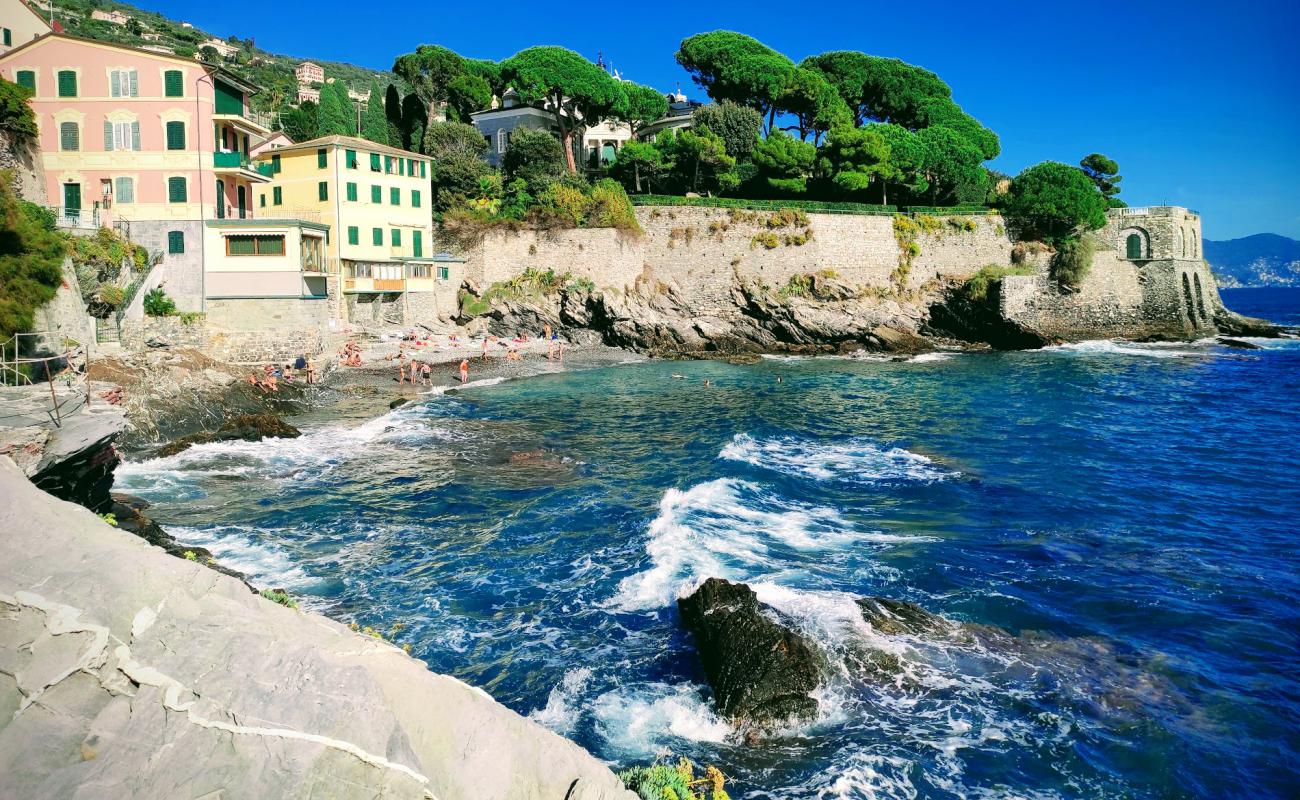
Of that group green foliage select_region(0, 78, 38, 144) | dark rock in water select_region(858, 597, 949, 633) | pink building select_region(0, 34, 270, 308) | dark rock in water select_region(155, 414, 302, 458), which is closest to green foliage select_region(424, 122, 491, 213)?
pink building select_region(0, 34, 270, 308)

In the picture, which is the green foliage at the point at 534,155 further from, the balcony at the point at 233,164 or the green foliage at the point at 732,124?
the balcony at the point at 233,164

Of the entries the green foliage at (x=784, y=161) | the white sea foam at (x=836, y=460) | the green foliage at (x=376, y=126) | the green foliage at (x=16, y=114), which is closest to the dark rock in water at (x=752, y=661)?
the white sea foam at (x=836, y=460)

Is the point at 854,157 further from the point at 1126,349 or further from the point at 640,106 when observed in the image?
the point at 1126,349

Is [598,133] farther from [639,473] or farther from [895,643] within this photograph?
[895,643]

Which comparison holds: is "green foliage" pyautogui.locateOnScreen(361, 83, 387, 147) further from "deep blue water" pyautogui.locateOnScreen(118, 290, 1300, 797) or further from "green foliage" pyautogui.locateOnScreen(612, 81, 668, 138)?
"deep blue water" pyautogui.locateOnScreen(118, 290, 1300, 797)

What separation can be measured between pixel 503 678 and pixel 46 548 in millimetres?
6522

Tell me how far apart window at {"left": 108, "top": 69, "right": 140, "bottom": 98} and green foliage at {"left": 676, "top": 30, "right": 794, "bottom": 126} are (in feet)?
121

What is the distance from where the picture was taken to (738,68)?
5566cm

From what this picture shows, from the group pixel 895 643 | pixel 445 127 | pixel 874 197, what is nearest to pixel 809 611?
pixel 895 643

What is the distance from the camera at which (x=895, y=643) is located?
37.9ft

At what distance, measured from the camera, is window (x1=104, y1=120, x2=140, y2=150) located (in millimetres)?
31250

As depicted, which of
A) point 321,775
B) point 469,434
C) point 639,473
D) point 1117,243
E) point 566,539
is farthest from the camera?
point 1117,243

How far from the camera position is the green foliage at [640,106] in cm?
A: 5694

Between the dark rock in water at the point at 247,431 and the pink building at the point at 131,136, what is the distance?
10.3 metres
